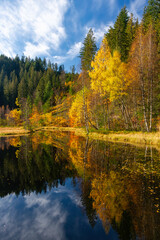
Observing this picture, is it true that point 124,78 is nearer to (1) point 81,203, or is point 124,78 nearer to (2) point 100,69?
(2) point 100,69

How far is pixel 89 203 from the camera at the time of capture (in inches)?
157

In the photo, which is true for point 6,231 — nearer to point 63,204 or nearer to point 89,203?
point 63,204

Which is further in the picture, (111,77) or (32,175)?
(111,77)

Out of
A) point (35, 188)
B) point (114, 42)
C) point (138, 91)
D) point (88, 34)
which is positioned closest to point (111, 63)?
point (138, 91)

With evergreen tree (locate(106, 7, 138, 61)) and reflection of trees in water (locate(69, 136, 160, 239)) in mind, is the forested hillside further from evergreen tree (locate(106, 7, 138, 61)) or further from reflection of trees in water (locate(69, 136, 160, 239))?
reflection of trees in water (locate(69, 136, 160, 239))

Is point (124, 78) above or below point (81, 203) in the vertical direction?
above

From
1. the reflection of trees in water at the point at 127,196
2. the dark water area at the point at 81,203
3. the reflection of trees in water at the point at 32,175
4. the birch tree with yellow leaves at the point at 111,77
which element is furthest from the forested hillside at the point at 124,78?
the reflection of trees in water at the point at 32,175

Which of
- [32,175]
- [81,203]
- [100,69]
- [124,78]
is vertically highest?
[100,69]

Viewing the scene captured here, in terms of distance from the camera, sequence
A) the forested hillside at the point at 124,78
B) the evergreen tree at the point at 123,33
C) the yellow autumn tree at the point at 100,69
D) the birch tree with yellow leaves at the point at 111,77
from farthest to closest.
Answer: the evergreen tree at the point at 123,33 → the yellow autumn tree at the point at 100,69 → the birch tree with yellow leaves at the point at 111,77 → the forested hillside at the point at 124,78

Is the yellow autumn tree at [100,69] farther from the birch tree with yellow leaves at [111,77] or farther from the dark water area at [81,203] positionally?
the dark water area at [81,203]

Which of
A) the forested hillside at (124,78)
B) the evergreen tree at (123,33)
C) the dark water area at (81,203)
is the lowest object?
the dark water area at (81,203)

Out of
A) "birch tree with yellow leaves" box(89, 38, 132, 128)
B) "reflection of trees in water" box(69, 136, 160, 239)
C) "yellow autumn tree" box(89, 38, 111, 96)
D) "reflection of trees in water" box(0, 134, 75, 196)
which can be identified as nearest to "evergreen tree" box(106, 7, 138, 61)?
"yellow autumn tree" box(89, 38, 111, 96)

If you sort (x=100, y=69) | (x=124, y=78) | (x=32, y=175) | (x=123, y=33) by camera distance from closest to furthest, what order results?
(x=32, y=175), (x=124, y=78), (x=100, y=69), (x=123, y=33)

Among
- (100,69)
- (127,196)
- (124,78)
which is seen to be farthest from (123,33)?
(127,196)
